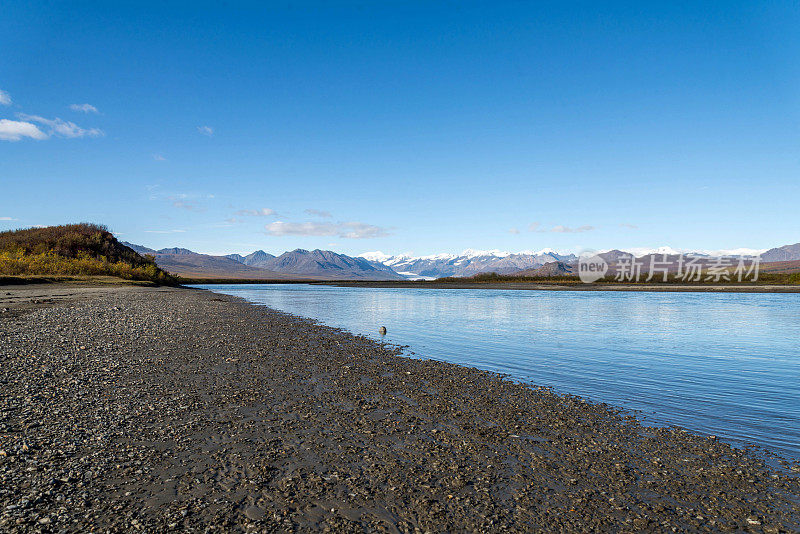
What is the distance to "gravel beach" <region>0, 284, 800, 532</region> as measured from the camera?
719 centimetres

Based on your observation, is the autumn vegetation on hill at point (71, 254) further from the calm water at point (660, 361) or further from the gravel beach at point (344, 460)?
the gravel beach at point (344, 460)

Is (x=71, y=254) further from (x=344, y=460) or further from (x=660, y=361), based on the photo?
(x=660, y=361)

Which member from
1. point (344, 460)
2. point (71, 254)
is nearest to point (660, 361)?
point (344, 460)

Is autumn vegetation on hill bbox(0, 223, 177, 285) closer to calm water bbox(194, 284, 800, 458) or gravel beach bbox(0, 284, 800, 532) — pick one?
calm water bbox(194, 284, 800, 458)

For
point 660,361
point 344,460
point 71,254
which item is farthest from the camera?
point 71,254

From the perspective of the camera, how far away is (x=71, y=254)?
377ft

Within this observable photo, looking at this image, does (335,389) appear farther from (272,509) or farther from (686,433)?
(686,433)

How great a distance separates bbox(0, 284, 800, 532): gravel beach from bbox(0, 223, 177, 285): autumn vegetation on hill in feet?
306

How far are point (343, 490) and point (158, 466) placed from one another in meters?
3.89

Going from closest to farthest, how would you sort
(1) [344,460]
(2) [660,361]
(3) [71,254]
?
(1) [344,460] → (2) [660,361] → (3) [71,254]

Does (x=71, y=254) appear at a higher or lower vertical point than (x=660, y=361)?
higher

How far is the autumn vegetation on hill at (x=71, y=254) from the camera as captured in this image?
90000 mm

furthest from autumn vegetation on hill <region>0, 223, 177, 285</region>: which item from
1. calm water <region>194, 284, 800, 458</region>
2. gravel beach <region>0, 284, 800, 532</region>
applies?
gravel beach <region>0, 284, 800, 532</region>

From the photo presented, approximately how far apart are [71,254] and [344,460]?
448 ft
